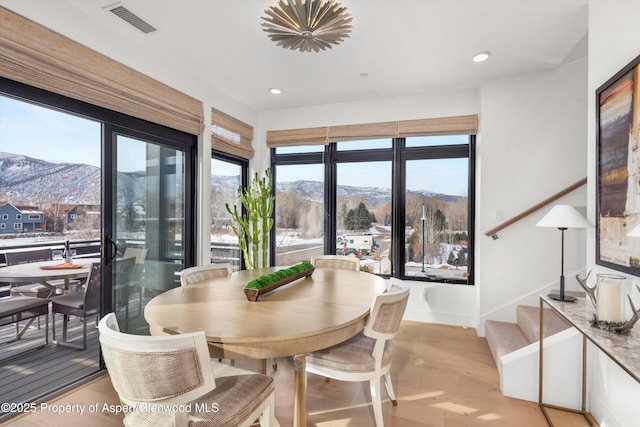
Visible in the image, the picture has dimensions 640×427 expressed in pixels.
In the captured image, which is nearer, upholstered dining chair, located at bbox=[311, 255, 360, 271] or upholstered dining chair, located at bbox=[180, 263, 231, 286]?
upholstered dining chair, located at bbox=[180, 263, 231, 286]

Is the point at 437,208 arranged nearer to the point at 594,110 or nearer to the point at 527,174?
the point at 527,174

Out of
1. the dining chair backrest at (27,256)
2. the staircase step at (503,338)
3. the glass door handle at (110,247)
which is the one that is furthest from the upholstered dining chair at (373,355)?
the dining chair backrest at (27,256)

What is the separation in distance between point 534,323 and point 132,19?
4.03 m

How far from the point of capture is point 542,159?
10.3 ft

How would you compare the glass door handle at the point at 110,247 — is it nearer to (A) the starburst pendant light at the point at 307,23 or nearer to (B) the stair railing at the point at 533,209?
(A) the starburst pendant light at the point at 307,23

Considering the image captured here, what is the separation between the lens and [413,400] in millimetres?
2137

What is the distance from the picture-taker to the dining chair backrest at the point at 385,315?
5.24 ft

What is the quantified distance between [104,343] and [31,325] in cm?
296

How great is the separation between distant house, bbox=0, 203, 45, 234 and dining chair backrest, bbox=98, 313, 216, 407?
1.57 m

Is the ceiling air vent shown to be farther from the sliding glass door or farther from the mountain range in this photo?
the mountain range

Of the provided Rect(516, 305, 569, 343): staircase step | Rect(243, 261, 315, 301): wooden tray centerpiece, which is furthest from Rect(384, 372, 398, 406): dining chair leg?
Rect(516, 305, 569, 343): staircase step

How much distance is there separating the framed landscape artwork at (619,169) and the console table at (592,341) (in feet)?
1.02

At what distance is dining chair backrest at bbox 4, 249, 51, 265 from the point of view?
2.16 meters

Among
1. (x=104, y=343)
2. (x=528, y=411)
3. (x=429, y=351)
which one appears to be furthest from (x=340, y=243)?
(x=104, y=343)
